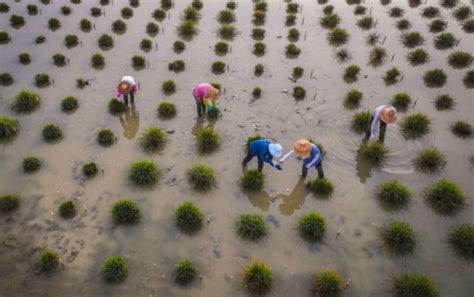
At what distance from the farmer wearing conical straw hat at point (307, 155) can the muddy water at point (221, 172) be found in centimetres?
64

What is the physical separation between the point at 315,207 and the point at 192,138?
435cm

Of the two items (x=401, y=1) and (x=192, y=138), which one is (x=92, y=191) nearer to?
(x=192, y=138)

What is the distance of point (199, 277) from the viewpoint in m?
9.34

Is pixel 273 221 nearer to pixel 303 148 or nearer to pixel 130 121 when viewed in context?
pixel 303 148

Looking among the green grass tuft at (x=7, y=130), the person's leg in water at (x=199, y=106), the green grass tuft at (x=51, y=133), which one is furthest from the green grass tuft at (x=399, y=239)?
the green grass tuft at (x=7, y=130)

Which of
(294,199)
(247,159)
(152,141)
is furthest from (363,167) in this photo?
(152,141)

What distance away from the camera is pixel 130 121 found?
13094mm

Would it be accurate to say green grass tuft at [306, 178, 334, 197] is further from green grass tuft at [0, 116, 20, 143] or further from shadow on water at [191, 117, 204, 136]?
green grass tuft at [0, 116, 20, 143]

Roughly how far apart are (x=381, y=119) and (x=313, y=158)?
2.52 meters

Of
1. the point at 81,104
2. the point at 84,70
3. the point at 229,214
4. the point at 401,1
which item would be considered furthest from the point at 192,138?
the point at 401,1

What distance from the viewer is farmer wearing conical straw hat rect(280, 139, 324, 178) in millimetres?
10055

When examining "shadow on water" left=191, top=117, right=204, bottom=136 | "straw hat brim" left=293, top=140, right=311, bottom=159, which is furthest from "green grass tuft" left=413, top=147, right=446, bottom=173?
"shadow on water" left=191, top=117, right=204, bottom=136

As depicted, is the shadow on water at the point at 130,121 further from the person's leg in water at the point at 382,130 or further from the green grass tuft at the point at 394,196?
the green grass tuft at the point at 394,196

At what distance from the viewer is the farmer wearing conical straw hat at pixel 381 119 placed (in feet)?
36.6
